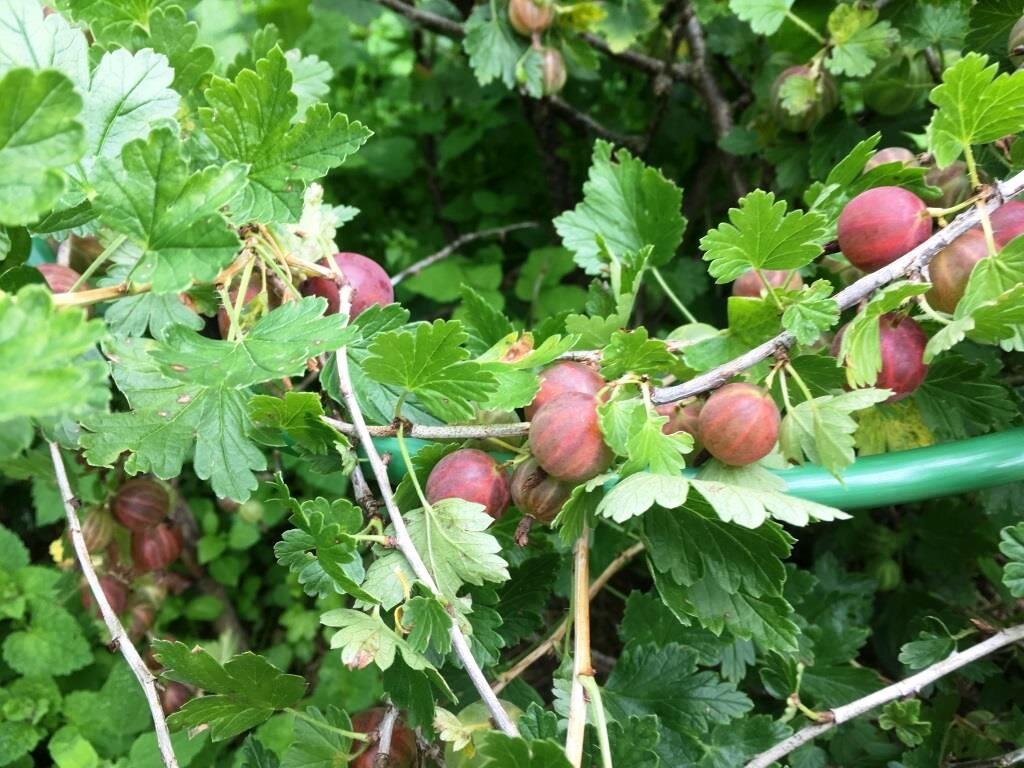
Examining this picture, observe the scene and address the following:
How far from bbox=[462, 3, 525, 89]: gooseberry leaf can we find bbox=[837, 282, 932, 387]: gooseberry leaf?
689 mm

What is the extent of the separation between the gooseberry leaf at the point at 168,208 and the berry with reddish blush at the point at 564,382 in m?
0.24

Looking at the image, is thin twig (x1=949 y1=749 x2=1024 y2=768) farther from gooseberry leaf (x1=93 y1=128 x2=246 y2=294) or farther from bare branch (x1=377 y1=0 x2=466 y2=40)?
bare branch (x1=377 y1=0 x2=466 y2=40)

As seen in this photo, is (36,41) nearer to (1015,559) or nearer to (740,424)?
(740,424)

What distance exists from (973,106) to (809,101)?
41 cm

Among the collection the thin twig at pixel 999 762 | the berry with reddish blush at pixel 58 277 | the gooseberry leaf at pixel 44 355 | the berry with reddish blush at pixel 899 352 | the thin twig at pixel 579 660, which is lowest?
the thin twig at pixel 999 762

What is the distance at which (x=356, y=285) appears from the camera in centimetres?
72

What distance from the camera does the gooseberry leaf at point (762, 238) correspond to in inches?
22.7

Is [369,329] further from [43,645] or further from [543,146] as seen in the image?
[543,146]

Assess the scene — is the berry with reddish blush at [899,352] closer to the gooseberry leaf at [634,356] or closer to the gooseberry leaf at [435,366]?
the gooseberry leaf at [634,356]

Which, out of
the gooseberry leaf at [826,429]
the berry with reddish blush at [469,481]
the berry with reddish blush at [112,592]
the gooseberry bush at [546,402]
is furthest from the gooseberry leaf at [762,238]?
the berry with reddish blush at [112,592]

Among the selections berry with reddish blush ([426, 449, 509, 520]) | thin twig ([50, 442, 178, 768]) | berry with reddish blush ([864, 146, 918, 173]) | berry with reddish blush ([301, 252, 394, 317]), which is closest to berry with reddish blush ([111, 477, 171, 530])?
thin twig ([50, 442, 178, 768])

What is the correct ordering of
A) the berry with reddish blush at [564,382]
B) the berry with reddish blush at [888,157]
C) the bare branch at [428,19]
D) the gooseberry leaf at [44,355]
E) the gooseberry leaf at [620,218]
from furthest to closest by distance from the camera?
the bare branch at [428,19]
the gooseberry leaf at [620,218]
the berry with reddish blush at [888,157]
the berry with reddish blush at [564,382]
the gooseberry leaf at [44,355]

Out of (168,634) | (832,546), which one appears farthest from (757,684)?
(168,634)

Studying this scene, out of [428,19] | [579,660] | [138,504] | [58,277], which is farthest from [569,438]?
[428,19]
